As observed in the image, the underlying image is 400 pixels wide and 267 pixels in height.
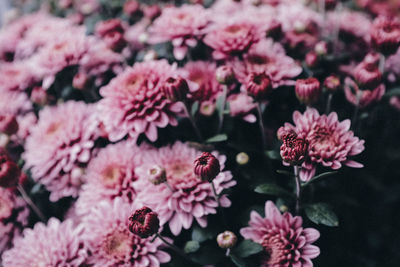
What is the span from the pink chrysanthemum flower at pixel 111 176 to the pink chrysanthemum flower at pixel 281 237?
1.27 feet

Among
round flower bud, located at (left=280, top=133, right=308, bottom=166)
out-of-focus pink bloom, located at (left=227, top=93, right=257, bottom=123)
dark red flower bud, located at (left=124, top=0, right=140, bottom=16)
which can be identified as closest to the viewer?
round flower bud, located at (left=280, top=133, right=308, bottom=166)

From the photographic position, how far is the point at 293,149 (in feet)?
2.68

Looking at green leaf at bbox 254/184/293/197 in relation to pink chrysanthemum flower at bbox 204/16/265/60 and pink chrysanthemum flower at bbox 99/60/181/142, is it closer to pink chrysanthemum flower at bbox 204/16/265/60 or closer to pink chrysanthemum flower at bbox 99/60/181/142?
pink chrysanthemum flower at bbox 99/60/181/142

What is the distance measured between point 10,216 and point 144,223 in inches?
27.0

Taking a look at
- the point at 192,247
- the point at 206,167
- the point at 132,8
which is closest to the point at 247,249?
the point at 192,247

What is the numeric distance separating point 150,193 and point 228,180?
0.24 m

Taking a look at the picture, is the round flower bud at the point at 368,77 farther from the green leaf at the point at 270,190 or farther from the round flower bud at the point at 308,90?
the green leaf at the point at 270,190

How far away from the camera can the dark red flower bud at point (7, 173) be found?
1048 mm

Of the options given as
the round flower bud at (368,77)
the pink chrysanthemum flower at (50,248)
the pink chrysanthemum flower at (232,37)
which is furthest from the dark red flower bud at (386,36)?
the pink chrysanthemum flower at (50,248)

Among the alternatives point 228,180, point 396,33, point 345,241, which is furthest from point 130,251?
point 396,33

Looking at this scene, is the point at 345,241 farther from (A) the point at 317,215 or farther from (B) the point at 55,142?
(B) the point at 55,142

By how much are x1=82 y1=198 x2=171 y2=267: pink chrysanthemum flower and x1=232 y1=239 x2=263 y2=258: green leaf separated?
19cm

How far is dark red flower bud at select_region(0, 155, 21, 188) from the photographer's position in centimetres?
105

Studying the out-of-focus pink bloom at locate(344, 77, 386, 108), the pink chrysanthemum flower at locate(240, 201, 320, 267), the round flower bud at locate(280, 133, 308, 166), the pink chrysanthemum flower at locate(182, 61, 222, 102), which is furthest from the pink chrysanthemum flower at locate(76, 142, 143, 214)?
the out-of-focus pink bloom at locate(344, 77, 386, 108)
